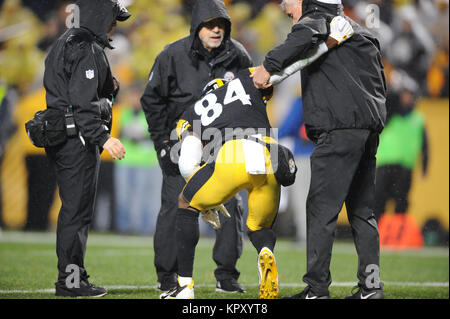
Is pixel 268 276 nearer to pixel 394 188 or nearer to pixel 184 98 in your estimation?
pixel 184 98

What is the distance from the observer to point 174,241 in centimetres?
512

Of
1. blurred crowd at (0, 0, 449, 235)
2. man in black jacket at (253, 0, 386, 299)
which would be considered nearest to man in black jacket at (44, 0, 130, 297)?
man in black jacket at (253, 0, 386, 299)

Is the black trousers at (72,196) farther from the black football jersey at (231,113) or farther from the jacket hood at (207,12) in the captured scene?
the jacket hood at (207,12)

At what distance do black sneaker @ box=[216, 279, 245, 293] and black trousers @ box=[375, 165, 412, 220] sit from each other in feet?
15.5

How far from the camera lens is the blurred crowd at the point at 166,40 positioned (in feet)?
33.2

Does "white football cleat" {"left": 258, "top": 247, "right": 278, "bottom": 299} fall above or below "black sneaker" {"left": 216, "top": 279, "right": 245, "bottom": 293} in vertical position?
above

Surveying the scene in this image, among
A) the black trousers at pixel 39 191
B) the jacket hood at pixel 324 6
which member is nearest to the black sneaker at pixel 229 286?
the jacket hood at pixel 324 6

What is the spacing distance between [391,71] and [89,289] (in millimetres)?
6760

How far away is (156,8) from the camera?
11.3 meters

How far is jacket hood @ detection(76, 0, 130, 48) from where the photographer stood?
4.68 m

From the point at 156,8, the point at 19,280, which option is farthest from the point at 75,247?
the point at 156,8

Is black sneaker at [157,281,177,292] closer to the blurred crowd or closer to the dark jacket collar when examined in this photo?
the dark jacket collar

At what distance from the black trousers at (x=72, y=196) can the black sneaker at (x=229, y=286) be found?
3.30ft

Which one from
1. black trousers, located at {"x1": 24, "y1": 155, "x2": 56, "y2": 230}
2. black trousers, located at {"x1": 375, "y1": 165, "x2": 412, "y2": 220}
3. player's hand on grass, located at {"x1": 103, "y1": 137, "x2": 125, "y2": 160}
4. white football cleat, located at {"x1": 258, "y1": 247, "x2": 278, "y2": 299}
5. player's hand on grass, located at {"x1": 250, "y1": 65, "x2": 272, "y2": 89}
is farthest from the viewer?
black trousers, located at {"x1": 24, "y1": 155, "x2": 56, "y2": 230}
